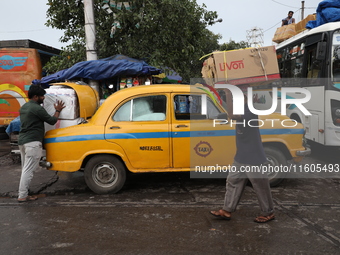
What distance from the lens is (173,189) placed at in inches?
223

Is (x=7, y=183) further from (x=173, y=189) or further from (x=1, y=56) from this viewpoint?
(x=1, y=56)

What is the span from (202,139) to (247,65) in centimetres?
151

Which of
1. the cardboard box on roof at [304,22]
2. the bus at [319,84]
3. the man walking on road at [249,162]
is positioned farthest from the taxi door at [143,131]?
the cardboard box on roof at [304,22]

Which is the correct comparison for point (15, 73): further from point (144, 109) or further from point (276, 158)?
point (276, 158)

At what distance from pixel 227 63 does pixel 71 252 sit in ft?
12.5

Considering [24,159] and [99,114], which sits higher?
[99,114]

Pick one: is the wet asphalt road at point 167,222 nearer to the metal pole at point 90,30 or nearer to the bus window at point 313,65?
the bus window at point 313,65

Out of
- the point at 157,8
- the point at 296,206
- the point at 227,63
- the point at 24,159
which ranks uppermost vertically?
the point at 157,8

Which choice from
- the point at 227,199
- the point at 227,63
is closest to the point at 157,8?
the point at 227,63

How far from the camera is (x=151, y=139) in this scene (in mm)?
5195

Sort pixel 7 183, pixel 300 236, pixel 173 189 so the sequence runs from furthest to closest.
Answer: pixel 7 183 → pixel 173 189 → pixel 300 236

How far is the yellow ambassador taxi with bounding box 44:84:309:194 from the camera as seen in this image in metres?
5.19

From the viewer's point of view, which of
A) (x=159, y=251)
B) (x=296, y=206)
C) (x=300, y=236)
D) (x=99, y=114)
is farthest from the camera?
(x=99, y=114)

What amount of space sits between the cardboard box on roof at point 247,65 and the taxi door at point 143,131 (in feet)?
3.83
